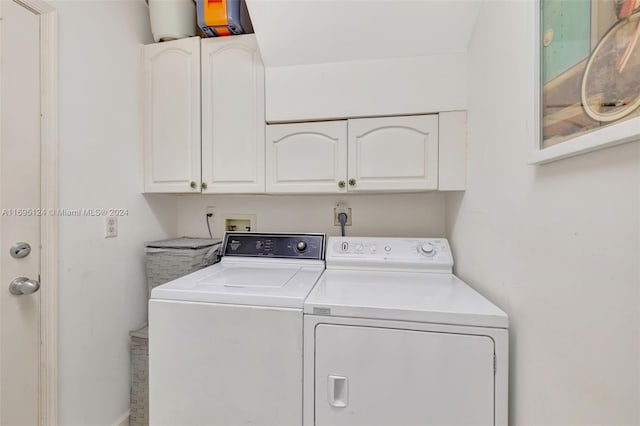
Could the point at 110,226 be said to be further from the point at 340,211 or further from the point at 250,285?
the point at 340,211

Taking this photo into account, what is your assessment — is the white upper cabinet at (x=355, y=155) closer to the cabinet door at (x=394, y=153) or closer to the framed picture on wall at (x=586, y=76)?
the cabinet door at (x=394, y=153)

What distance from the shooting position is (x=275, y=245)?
1.62 metres

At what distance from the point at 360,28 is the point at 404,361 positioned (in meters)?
1.45

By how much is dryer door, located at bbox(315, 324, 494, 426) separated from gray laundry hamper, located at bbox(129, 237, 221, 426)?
3.23 feet

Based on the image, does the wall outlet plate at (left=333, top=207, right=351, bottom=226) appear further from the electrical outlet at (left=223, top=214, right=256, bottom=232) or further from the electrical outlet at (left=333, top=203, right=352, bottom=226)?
the electrical outlet at (left=223, top=214, right=256, bottom=232)

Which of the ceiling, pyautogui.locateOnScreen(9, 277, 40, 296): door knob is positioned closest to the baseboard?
pyautogui.locateOnScreen(9, 277, 40, 296): door knob

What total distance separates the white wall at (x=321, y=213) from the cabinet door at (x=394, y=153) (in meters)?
0.33

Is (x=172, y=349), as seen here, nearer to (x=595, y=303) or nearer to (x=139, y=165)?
(x=139, y=165)

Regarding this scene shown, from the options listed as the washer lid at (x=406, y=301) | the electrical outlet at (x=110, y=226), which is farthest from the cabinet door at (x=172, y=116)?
the washer lid at (x=406, y=301)

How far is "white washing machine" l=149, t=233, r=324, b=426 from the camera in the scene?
3.16ft

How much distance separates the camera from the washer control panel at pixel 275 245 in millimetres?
1584

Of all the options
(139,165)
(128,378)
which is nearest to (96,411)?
(128,378)

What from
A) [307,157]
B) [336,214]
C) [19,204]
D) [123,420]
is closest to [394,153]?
[307,157]

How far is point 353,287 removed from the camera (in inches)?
46.4
